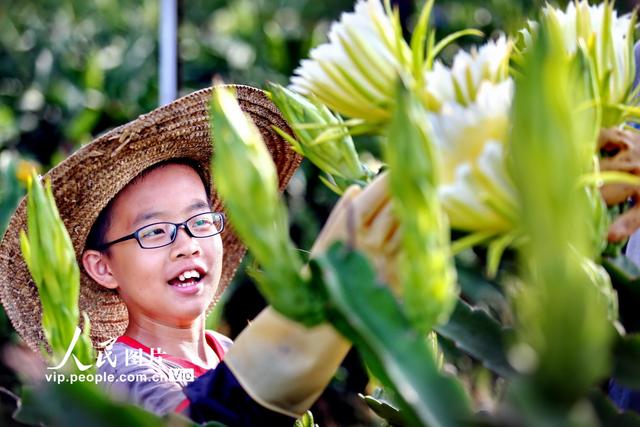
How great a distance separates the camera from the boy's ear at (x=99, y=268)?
1641 mm

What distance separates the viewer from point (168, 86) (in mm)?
3818

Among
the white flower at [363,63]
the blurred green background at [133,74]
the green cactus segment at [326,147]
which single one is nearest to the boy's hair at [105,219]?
the green cactus segment at [326,147]

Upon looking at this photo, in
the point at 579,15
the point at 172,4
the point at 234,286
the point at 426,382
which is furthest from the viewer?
the point at 172,4

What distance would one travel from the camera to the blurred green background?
366 cm

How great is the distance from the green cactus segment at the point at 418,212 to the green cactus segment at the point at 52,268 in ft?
1.22

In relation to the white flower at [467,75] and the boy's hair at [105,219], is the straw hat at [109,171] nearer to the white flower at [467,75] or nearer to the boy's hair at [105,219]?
the boy's hair at [105,219]

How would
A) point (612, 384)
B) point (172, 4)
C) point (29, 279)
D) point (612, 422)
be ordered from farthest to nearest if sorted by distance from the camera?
point (172, 4)
point (29, 279)
point (612, 384)
point (612, 422)

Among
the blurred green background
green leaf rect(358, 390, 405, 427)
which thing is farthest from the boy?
the blurred green background

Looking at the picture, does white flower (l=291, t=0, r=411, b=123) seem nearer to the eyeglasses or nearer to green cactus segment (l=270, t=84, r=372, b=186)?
green cactus segment (l=270, t=84, r=372, b=186)

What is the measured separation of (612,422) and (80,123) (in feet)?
12.0

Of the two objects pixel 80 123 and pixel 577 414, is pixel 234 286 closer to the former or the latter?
pixel 80 123

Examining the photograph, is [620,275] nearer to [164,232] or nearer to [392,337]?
[392,337]

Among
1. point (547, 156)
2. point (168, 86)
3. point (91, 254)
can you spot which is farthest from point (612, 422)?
point (168, 86)

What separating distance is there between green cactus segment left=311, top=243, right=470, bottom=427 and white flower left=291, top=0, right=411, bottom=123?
0.54 feet
